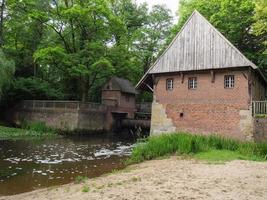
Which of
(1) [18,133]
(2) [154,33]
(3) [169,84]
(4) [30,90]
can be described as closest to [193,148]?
(3) [169,84]

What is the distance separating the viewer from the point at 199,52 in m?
23.1

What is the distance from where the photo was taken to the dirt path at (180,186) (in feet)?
25.0

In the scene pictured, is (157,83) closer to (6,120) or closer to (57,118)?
(57,118)

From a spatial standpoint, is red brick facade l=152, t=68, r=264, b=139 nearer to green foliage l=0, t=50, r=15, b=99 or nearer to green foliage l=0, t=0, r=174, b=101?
green foliage l=0, t=0, r=174, b=101

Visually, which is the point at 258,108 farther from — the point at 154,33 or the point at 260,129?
the point at 154,33

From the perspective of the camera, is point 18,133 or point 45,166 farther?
point 18,133

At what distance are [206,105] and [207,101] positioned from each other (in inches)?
11.1

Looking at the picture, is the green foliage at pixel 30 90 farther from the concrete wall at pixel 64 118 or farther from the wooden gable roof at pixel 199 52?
the wooden gable roof at pixel 199 52

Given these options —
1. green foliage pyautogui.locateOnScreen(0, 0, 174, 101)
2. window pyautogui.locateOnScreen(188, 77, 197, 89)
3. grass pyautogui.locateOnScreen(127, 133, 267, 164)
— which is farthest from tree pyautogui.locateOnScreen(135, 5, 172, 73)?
grass pyautogui.locateOnScreen(127, 133, 267, 164)

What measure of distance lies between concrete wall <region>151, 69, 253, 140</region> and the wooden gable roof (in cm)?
62

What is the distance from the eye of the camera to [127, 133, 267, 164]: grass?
49.6 feet

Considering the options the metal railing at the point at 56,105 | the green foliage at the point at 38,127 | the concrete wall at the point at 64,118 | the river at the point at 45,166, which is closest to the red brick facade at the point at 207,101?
the river at the point at 45,166

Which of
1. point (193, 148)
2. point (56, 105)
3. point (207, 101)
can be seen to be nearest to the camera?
point (193, 148)

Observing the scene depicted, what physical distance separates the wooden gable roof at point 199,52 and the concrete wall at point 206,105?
2.02ft
